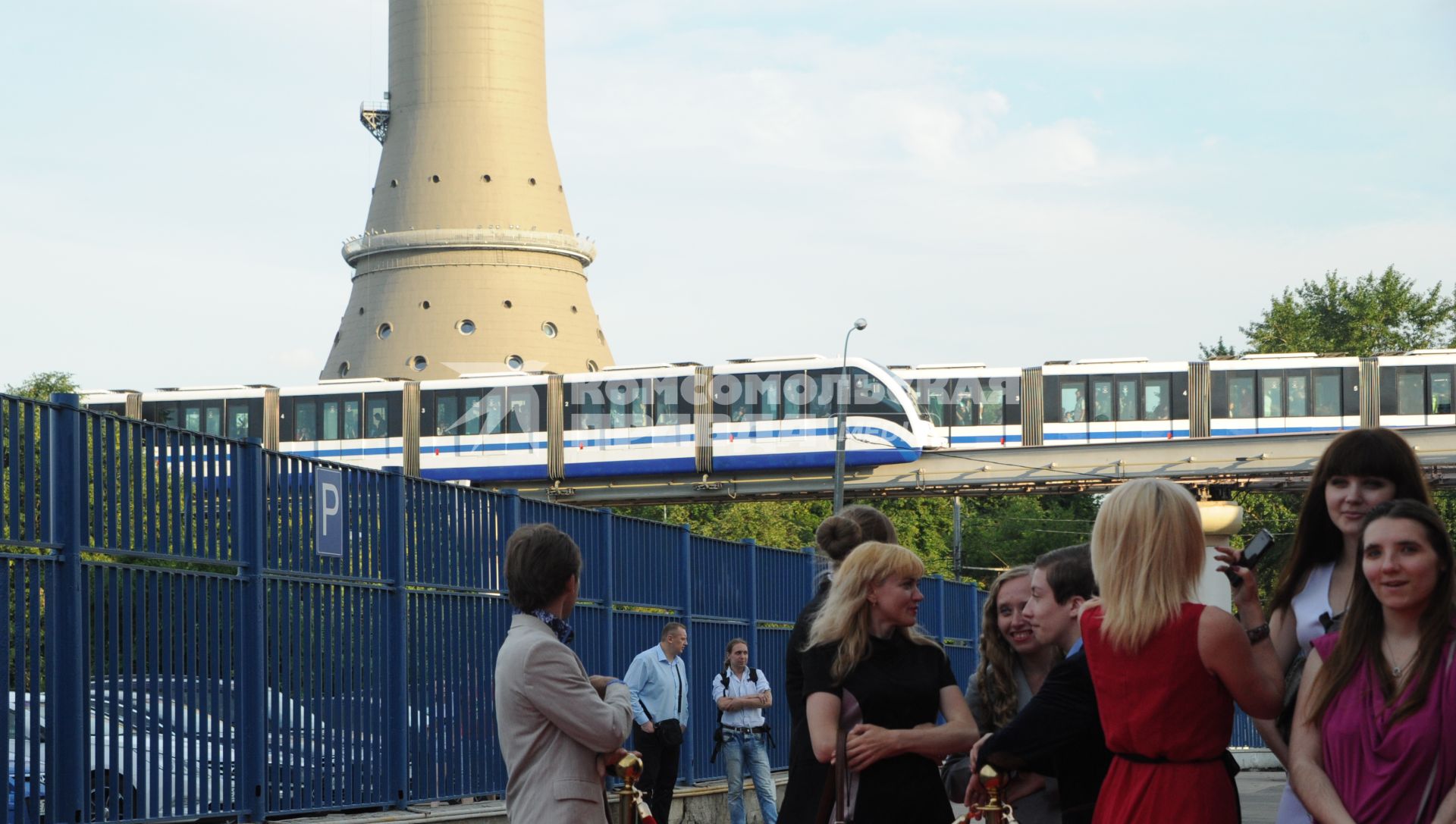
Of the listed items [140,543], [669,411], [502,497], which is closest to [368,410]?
[669,411]

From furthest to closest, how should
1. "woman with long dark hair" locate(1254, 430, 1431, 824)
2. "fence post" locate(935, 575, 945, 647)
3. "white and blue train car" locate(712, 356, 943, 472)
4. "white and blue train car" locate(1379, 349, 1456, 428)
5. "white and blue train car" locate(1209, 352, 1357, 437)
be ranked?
"white and blue train car" locate(1209, 352, 1357, 437) < "white and blue train car" locate(1379, 349, 1456, 428) < "white and blue train car" locate(712, 356, 943, 472) < "fence post" locate(935, 575, 945, 647) < "woman with long dark hair" locate(1254, 430, 1431, 824)

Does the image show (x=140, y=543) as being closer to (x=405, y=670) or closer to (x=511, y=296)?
(x=405, y=670)

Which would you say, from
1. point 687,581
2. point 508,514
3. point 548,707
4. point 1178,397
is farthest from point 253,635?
point 1178,397

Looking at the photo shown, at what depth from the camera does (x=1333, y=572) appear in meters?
5.28

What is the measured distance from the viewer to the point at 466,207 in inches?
3000

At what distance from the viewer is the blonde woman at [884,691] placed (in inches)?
217

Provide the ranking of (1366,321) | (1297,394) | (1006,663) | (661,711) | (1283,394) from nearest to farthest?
(1006,663) → (661,711) → (1297,394) → (1283,394) → (1366,321)

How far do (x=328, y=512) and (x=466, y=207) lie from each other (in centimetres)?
6686

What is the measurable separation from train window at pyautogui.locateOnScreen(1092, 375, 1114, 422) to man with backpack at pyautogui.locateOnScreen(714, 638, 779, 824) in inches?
1391

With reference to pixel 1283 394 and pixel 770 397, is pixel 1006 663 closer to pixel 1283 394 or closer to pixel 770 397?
pixel 770 397

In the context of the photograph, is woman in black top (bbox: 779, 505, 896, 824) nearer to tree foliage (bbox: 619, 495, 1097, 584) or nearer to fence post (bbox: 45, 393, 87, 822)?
fence post (bbox: 45, 393, 87, 822)

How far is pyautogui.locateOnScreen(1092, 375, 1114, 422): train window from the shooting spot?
161ft

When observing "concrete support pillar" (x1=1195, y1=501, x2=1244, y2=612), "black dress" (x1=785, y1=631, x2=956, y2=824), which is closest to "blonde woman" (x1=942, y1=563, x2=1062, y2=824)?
"black dress" (x1=785, y1=631, x2=956, y2=824)

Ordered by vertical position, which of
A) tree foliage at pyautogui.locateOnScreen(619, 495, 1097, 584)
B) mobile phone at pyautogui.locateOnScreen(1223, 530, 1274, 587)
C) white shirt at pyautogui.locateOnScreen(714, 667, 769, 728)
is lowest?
tree foliage at pyautogui.locateOnScreen(619, 495, 1097, 584)
